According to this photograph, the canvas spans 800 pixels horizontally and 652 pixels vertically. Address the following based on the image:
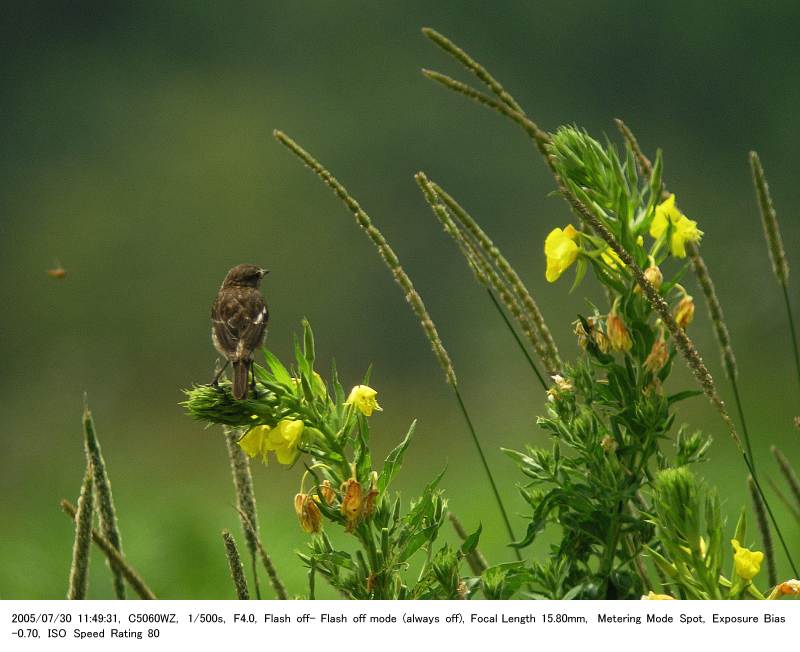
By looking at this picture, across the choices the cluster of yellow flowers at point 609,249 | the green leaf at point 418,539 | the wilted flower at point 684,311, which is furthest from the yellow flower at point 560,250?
the green leaf at point 418,539

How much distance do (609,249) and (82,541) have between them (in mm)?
454

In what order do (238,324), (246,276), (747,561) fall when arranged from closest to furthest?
(747,561) → (238,324) → (246,276)

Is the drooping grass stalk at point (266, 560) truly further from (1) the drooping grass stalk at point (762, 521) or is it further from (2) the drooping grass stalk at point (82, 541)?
(1) the drooping grass stalk at point (762, 521)

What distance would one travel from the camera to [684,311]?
833mm

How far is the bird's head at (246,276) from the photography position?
1077 millimetres

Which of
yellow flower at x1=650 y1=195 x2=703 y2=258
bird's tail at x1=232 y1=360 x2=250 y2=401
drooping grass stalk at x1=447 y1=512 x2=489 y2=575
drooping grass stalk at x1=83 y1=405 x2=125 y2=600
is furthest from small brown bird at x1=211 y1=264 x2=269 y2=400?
yellow flower at x1=650 y1=195 x2=703 y2=258

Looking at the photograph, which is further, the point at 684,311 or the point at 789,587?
the point at 684,311

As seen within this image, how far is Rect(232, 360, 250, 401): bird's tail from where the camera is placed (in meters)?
0.73

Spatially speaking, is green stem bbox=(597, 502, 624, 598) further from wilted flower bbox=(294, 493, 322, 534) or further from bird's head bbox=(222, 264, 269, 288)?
bird's head bbox=(222, 264, 269, 288)

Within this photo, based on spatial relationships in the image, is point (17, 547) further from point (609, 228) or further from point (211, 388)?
point (609, 228)

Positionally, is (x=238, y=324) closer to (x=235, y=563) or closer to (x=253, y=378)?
(x=253, y=378)

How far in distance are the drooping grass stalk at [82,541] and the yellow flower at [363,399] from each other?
0.64 ft

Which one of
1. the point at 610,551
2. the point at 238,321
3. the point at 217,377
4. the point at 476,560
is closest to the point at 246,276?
the point at 238,321
